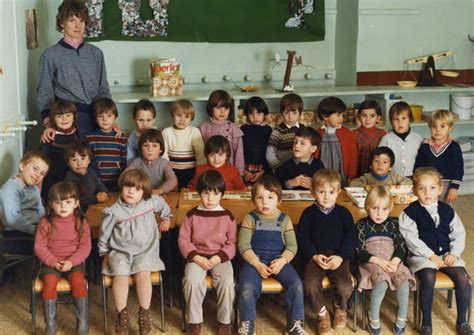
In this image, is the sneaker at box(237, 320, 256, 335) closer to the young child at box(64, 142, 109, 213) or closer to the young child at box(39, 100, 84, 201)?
the young child at box(64, 142, 109, 213)

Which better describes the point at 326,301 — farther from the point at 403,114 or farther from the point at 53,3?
the point at 53,3

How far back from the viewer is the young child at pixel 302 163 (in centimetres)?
452

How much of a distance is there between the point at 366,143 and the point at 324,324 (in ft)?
5.71

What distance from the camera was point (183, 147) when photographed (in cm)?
499

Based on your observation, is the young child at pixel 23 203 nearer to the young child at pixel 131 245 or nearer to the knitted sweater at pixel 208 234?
the young child at pixel 131 245

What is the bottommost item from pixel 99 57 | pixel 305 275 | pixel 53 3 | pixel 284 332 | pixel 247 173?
pixel 284 332

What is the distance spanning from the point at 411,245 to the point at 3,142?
92.9 inches

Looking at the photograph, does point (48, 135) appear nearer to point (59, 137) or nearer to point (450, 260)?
point (59, 137)

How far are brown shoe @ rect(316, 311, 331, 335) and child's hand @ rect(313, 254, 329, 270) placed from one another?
26 centimetres

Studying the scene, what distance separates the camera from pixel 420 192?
380cm

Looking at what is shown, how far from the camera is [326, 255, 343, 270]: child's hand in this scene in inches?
144

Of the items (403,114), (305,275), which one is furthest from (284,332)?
(403,114)

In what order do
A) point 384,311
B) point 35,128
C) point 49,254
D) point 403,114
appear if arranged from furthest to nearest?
point 35,128 → point 403,114 → point 384,311 → point 49,254

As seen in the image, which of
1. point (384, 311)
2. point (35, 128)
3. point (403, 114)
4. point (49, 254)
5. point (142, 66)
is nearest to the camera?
point (49, 254)
